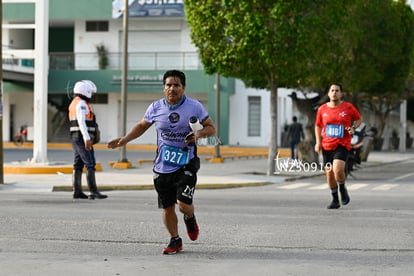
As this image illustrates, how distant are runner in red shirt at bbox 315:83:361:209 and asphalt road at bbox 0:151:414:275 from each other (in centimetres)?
59

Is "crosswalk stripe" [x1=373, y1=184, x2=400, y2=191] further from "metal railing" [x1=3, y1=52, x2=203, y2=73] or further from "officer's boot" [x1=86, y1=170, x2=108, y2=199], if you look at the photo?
"metal railing" [x1=3, y1=52, x2=203, y2=73]

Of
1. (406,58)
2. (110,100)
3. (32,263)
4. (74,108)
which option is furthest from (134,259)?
(110,100)

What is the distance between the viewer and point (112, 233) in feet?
36.1

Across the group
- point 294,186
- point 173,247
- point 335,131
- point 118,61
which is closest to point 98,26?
point 118,61

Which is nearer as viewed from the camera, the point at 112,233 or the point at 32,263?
the point at 32,263

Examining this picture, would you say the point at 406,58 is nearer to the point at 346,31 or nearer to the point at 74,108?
the point at 346,31

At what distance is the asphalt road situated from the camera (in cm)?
846

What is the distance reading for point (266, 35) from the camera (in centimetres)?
2398

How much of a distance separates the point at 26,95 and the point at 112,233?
149 feet

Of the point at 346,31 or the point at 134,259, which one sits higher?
the point at 346,31

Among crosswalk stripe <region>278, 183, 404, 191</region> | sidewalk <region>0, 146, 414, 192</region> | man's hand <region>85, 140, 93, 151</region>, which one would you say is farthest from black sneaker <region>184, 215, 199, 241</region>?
crosswalk stripe <region>278, 183, 404, 191</region>

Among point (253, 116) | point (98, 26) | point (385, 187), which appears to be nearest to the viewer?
point (385, 187)

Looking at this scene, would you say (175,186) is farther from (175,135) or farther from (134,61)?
(134,61)

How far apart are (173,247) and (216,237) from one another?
1.48 m
